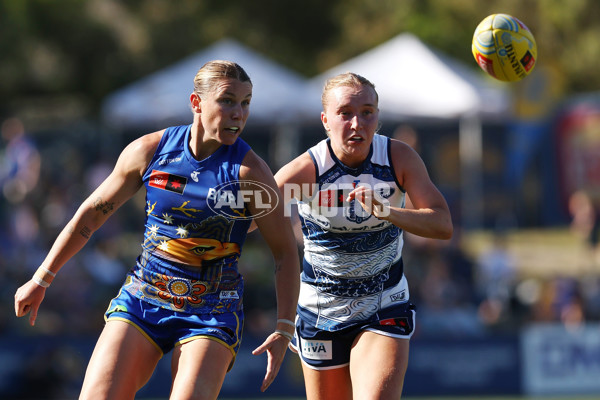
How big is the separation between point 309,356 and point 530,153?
15452 mm

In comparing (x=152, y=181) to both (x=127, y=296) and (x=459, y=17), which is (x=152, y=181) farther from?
(x=459, y=17)

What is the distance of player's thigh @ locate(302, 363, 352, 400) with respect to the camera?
482 centimetres

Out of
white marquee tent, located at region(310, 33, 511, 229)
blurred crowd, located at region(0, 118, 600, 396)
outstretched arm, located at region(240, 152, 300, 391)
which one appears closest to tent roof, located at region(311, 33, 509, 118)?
white marquee tent, located at region(310, 33, 511, 229)

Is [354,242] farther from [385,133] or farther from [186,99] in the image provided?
[385,133]

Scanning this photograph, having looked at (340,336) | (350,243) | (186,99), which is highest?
(186,99)

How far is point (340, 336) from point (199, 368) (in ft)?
3.40

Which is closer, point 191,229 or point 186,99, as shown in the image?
point 191,229

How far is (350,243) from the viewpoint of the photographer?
15.6 feet

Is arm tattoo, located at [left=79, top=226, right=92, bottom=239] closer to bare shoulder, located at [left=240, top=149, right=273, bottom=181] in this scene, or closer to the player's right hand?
the player's right hand

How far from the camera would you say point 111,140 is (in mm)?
17078

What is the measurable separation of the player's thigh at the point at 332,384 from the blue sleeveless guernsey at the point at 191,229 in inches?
29.3

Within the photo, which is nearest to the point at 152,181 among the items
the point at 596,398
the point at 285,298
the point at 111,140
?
the point at 285,298

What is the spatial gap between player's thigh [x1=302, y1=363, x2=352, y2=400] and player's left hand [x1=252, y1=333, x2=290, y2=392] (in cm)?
58

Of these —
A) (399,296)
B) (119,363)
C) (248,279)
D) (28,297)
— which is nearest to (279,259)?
(399,296)
